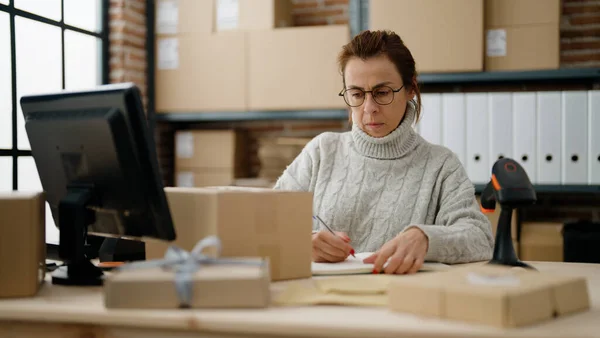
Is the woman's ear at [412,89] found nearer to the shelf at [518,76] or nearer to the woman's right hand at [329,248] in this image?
the woman's right hand at [329,248]

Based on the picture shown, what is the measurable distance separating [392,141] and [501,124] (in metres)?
1.06

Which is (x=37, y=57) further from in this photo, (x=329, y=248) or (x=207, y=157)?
(x=329, y=248)

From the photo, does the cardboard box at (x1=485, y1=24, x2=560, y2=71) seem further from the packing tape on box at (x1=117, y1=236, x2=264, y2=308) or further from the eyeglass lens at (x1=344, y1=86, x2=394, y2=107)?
the packing tape on box at (x1=117, y1=236, x2=264, y2=308)

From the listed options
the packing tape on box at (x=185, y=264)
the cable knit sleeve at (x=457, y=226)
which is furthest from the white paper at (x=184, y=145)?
the packing tape on box at (x=185, y=264)

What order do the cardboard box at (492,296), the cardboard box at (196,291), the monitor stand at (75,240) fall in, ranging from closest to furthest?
1. the cardboard box at (492,296)
2. the cardboard box at (196,291)
3. the monitor stand at (75,240)

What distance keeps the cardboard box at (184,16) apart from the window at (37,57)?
0.28m

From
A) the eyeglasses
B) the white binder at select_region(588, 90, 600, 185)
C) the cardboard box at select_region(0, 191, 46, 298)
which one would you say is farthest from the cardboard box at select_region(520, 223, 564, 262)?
the cardboard box at select_region(0, 191, 46, 298)

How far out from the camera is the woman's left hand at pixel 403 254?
1234mm

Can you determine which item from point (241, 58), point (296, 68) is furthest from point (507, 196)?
point (241, 58)

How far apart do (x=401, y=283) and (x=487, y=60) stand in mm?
2121

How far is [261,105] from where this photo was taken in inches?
122

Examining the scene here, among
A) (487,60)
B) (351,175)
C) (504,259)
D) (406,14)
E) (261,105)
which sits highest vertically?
(406,14)

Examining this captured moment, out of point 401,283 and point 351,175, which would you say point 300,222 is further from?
point 351,175

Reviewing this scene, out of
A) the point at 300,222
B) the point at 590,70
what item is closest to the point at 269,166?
the point at 590,70
